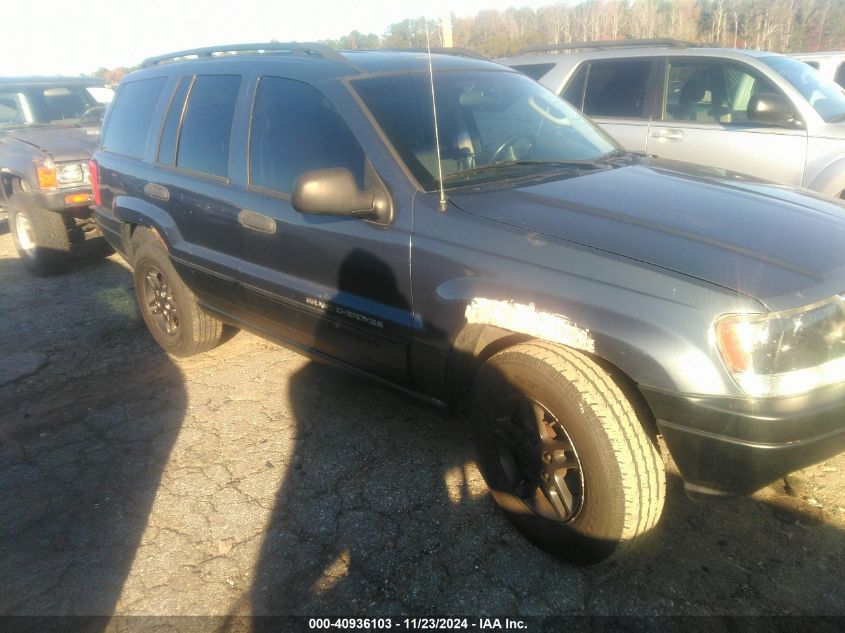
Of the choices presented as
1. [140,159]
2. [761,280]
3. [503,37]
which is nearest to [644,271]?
[761,280]

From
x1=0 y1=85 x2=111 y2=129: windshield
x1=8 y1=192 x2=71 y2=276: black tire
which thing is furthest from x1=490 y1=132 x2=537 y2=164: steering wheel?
x1=0 y1=85 x2=111 y2=129: windshield

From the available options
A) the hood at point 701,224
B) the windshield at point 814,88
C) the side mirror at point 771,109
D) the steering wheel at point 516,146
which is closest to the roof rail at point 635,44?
the windshield at point 814,88

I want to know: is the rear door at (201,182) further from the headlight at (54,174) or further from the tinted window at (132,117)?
the headlight at (54,174)

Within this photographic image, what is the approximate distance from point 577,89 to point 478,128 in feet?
11.5

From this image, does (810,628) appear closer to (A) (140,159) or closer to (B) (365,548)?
(B) (365,548)

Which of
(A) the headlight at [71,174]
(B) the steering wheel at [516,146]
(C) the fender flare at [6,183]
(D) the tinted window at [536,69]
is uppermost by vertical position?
(D) the tinted window at [536,69]

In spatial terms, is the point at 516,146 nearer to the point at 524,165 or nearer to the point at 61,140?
the point at 524,165

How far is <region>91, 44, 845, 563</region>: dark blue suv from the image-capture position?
1885mm

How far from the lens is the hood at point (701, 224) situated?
76.0 inches

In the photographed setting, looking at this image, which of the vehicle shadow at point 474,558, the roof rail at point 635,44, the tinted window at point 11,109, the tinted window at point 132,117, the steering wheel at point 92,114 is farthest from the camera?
the steering wheel at point 92,114

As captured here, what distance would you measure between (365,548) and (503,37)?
59.9 feet

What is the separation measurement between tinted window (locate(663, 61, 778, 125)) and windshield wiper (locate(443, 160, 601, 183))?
2.86m

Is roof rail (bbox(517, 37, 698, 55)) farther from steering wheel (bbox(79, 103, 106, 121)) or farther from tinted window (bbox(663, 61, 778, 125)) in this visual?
steering wheel (bbox(79, 103, 106, 121))

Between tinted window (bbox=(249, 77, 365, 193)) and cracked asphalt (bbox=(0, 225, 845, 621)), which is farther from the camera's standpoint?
tinted window (bbox=(249, 77, 365, 193))
